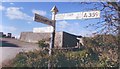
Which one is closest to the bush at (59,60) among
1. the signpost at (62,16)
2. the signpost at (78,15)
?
the signpost at (62,16)

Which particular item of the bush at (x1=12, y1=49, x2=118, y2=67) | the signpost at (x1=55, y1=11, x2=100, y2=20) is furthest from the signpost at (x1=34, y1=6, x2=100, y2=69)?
the bush at (x1=12, y1=49, x2=118, y2=67)

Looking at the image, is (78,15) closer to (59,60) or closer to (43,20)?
(43,20)

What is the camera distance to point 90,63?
9.16m

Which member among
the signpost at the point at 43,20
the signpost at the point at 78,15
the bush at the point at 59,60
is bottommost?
the bush at the point at 59,60

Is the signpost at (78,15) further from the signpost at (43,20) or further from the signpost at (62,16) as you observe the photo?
the signpost at (43,20)

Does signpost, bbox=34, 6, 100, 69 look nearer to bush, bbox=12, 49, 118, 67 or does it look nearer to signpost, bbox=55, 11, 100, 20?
signpost, bbox=55, 11, 100, 20

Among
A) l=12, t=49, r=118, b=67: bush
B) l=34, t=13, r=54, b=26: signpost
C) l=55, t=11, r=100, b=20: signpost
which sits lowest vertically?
l=12, t=49, r=118, b=67: bush

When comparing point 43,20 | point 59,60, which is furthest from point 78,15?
point 59,60

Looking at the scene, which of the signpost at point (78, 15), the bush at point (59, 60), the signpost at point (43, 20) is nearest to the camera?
the signpost at point (78, 15)

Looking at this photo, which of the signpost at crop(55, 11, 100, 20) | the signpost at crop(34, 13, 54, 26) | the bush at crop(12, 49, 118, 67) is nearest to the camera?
the signpost at crop(55, 11, 100, 20)

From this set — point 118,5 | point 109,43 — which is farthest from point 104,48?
point 118,5

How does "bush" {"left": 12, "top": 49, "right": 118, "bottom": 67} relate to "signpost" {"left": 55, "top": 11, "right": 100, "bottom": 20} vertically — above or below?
below

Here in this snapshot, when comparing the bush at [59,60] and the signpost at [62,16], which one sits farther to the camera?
the bush at [59,60]

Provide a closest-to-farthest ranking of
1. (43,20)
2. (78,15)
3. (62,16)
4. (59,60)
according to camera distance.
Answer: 1. (78,15)
2. (43,20)
3. (62,16)
4. (59,60)
